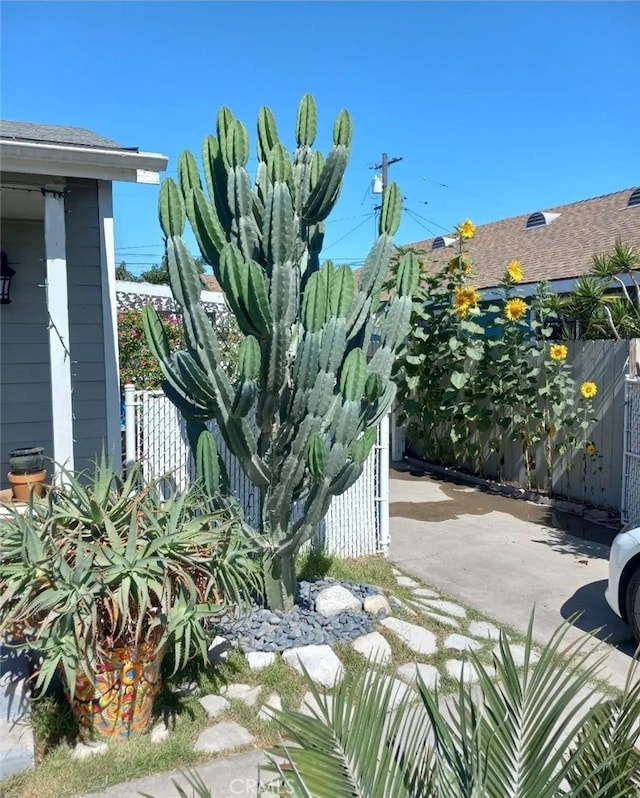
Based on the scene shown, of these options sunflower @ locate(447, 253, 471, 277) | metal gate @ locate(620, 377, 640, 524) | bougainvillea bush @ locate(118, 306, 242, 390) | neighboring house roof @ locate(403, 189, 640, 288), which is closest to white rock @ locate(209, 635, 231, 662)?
bougainvillea bush @ locate(118, 306, 242, 390)

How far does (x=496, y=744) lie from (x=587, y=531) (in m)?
6.37

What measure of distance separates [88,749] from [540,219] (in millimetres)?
14461

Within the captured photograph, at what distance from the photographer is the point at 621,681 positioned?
13.2ft

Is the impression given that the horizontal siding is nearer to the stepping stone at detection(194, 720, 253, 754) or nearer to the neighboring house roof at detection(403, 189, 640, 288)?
the stepping stone at detection(194, 720, 253, 754)

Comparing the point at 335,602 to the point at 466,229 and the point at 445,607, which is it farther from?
the point at 466,229

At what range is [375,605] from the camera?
474 centimetres

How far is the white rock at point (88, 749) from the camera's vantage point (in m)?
2.97

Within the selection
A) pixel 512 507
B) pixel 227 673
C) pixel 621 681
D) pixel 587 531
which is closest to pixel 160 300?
pixel 512 507

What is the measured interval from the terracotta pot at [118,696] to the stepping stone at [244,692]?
1.85ft

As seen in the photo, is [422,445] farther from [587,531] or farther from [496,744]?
[496,744]

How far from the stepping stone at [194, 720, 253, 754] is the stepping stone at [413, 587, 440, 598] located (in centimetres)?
237

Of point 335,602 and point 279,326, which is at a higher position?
point 279,326

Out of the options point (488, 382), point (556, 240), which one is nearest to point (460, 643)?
point (488, 382)

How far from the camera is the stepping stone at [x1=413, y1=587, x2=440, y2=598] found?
17.5 ft
